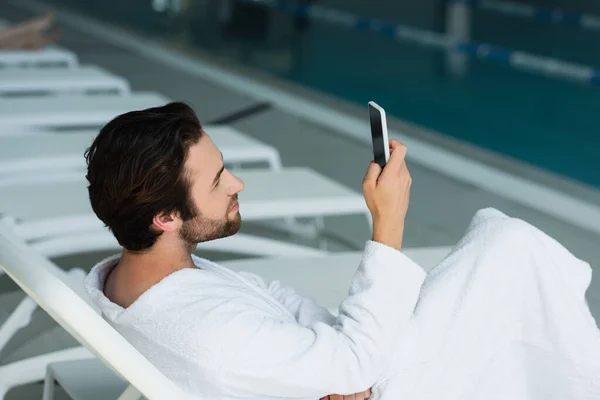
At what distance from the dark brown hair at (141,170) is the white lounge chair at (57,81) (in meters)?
3.77

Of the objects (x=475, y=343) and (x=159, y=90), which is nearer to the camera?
(x=475, y=343)

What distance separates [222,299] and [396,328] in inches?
10.2

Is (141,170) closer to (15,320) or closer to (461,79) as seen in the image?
(15,320)

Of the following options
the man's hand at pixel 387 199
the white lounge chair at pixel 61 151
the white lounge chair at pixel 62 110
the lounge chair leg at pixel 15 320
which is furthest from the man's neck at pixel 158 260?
the white lounge chair at pixel 62 110

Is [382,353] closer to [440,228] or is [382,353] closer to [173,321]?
[173,321]

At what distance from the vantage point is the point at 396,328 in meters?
1.53

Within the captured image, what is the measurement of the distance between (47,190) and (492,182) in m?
2.31

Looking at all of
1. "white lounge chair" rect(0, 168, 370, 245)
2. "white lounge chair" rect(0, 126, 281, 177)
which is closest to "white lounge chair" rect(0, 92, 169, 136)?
"white lounge chair" rect(0, 126, 281, 177)

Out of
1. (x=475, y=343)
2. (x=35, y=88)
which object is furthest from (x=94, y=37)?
(x=475, y=343)

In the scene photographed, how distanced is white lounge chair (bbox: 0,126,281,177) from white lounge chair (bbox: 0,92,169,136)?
28 cm

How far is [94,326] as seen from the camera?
1366 millimetres

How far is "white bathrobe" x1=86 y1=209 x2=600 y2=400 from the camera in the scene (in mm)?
1462

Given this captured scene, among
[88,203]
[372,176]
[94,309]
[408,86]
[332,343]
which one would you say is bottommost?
[408,86]

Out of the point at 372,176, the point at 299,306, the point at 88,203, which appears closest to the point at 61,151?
the point at 88,203
